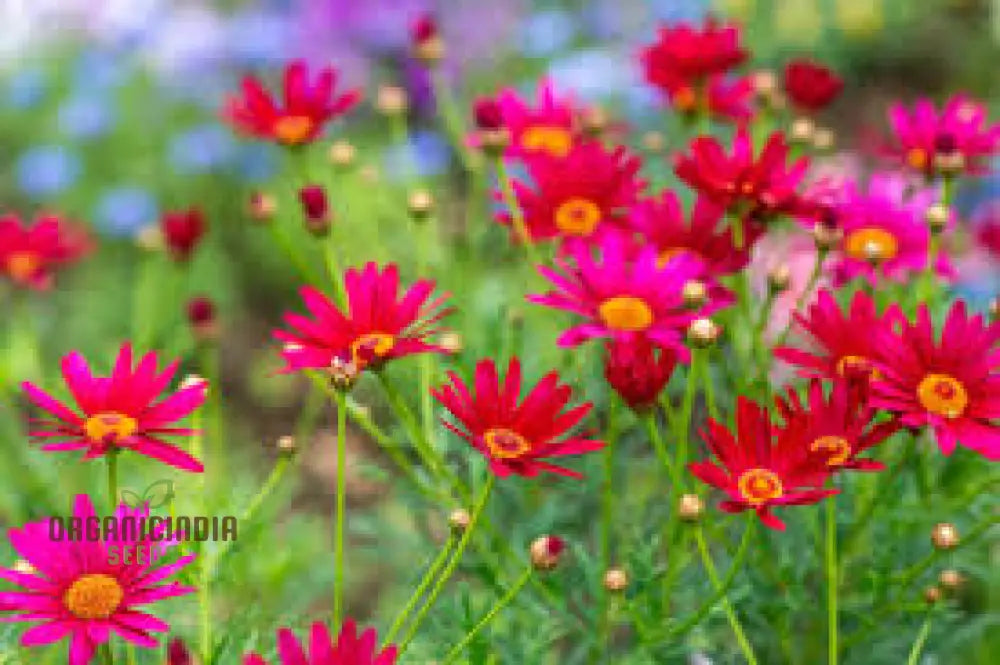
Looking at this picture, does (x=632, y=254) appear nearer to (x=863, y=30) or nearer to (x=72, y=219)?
(x=72, y=219)

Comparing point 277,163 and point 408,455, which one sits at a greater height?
point 277,163

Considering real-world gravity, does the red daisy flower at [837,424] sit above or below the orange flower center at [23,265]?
below

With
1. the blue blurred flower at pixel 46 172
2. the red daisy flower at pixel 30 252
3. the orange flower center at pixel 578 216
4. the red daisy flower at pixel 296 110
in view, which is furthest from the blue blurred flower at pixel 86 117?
the orange flower center at pixel 578 216

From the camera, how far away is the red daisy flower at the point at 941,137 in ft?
5.08

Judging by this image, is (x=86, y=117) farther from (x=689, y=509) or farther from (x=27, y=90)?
(x=689, y=509)

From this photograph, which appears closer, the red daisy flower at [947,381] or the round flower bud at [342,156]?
the red daisy flower at [947,381]

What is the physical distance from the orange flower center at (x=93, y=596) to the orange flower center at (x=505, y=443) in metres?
0.32

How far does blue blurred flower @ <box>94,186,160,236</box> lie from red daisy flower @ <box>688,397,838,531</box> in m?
2.60

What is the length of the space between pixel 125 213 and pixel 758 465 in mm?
2654

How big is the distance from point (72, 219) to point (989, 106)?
280cm

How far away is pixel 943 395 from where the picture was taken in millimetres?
1202

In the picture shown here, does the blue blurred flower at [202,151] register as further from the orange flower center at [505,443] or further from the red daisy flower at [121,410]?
the orange flower center at [505,443]

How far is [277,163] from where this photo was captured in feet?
12.5

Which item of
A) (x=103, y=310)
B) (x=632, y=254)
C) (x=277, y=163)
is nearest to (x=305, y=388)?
(x=103, y=310)
